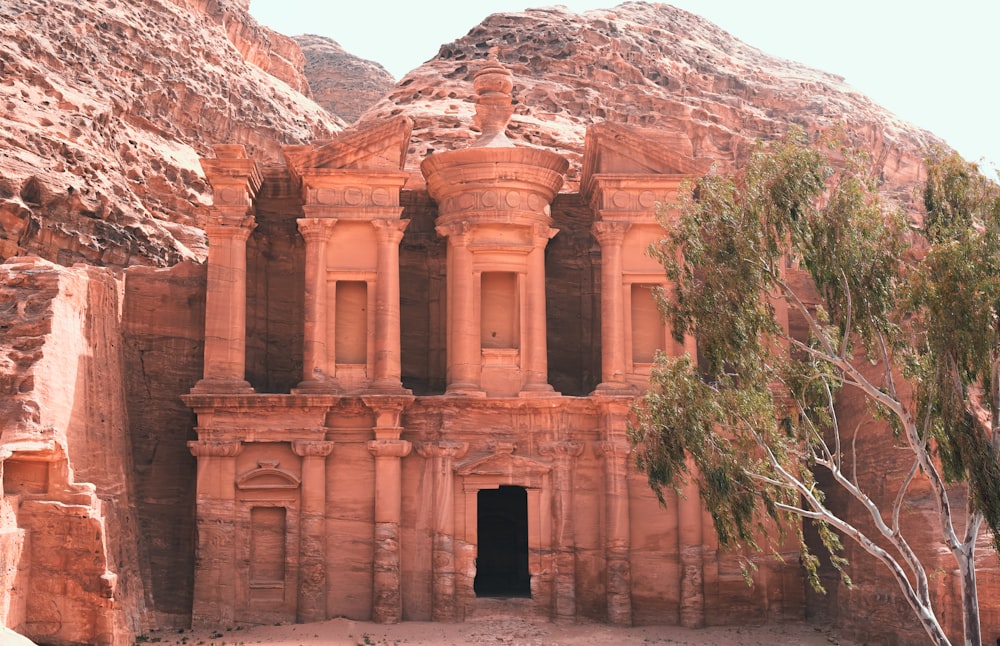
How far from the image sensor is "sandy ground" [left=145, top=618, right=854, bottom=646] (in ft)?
83.7

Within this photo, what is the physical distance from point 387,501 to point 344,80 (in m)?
56.9

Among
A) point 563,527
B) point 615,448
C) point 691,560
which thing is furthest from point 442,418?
point 691,560

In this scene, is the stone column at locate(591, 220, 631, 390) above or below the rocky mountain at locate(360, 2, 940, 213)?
below

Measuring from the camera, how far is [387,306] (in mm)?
29047

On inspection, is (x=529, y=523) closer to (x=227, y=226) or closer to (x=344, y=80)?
(x=227, y=226)

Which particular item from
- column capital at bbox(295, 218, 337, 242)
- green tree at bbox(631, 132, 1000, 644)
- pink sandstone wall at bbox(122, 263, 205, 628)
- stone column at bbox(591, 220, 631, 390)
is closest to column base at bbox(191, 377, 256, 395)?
pink sandstone wall at bbox(122, 263, 205, 628)

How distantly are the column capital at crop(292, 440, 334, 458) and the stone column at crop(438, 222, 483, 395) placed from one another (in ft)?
10.5

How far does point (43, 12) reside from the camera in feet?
133

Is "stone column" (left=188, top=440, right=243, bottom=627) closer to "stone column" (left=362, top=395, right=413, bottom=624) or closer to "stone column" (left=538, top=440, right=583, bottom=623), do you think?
"stone column" (left=362, top=395, right=413, bottom=624)

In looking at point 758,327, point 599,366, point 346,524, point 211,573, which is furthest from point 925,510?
point 211,573

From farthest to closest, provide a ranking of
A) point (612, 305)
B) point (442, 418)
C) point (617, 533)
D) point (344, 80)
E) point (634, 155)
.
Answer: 1. point (344, 80)
2. point (634, 155)
3. point (612, 305)
4. point (442, 418)
5. point (617, 533)

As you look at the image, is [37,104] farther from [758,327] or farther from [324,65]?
[324,65]

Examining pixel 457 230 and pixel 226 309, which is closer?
pixel 226 309

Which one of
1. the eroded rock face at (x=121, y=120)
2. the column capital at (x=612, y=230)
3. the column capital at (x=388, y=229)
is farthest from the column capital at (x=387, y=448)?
the eroded rock face at (x=121, y=120)
